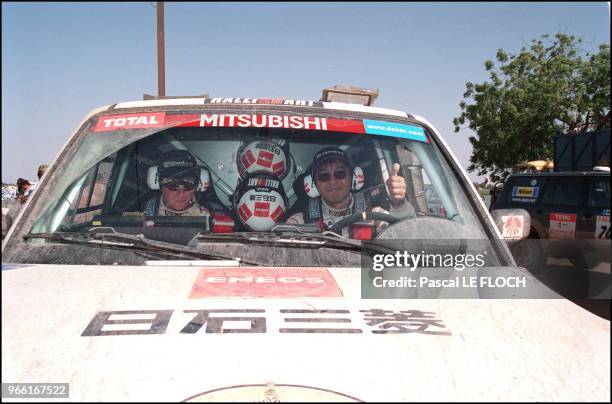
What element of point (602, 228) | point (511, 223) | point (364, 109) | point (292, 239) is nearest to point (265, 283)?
point (292, 239)

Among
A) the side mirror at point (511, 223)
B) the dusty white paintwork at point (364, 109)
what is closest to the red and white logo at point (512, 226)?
the side mirror at point (511, 223)

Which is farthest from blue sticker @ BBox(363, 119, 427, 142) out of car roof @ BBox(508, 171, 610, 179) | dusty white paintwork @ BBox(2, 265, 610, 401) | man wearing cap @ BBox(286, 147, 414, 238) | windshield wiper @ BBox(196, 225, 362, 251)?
car roof @ BBox(508, 171, 610, 179)

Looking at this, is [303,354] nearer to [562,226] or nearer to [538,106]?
[538,106]

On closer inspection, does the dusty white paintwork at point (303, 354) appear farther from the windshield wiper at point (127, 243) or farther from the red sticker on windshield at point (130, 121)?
the red sticker on windshield at point (130, 121)

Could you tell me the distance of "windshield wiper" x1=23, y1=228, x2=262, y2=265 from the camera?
232cm

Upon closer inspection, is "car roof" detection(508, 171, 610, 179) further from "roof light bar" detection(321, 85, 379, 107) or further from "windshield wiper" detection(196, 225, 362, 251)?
"windshield wiper" detection(196, 225, 362, 251)

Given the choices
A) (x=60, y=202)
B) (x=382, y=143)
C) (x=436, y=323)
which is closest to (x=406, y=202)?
(x=382, y=143)

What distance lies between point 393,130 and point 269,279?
1.18 m

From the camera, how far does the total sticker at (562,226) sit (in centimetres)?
1117

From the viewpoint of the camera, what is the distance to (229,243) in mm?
2426

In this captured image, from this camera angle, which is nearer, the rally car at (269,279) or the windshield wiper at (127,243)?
the rally car at (269,279)

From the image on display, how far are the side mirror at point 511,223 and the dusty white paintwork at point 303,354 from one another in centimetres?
69

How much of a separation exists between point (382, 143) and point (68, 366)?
6.57ft

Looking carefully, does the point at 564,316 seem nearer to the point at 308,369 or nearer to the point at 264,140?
the point at 308,369
